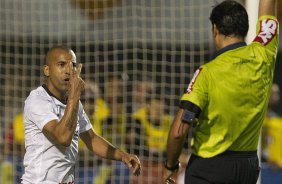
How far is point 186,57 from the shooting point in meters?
9.14

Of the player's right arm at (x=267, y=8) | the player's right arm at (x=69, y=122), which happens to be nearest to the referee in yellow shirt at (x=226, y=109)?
the player's right arm at (x=267, y=8)

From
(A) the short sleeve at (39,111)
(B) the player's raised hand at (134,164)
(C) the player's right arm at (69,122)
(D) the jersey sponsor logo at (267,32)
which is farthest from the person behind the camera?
(B) the player's raised hand at (134,164)

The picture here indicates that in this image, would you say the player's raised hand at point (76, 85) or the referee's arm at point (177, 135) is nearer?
the referee's arm at point (177, 135)

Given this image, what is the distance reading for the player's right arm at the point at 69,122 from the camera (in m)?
4.71

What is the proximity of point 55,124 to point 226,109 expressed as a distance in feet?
3.52

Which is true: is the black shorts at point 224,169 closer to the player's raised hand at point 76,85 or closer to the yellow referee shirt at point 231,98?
the yellow referee shirt at point 231,98

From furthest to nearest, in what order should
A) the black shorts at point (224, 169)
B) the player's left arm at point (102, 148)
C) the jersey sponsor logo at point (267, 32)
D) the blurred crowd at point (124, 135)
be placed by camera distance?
the blurred crowd at point (124, 135) < the player's left arm at point (102, 148) < the jersey sponsor logo at point (267, 32) < the black shorts at point (224, 169)

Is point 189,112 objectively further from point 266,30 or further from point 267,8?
point 267,8

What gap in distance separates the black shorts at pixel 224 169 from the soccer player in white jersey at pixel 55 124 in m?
0.73

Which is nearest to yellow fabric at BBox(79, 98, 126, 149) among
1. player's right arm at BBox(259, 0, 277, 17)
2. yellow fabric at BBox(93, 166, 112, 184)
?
yellow fabric at BBox(93, 166, 112, 184)

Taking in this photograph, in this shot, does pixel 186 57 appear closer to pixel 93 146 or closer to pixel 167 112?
pixel 167 112

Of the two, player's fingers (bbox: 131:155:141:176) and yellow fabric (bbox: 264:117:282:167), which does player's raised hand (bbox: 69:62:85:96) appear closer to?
player's fingers (bbox: 131:155:141:176)

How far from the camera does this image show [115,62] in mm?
9203

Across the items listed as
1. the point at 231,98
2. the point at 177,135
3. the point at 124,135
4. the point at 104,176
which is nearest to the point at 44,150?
the point at 177,135
